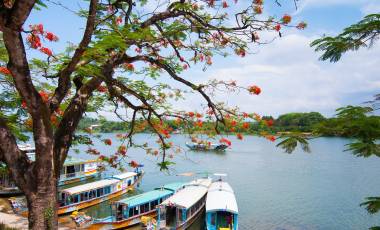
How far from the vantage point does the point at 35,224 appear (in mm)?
4172

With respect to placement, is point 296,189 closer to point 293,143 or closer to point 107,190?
point 107,190

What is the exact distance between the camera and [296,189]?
26.3 metres

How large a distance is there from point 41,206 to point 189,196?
14.6 meters

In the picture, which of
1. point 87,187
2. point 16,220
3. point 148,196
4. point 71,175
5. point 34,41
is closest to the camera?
point 34,41

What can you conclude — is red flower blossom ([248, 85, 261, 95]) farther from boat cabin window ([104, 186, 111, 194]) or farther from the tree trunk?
boat cabin window ([104, 186, 111, 194])

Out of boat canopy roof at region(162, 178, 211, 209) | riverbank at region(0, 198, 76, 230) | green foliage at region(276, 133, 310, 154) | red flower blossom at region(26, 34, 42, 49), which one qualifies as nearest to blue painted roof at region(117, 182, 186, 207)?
boat canopy roof at region(162, 178, 211, 209)

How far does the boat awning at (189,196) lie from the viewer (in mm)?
16263

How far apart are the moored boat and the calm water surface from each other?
727 mm

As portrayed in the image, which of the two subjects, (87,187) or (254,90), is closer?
(254,90)

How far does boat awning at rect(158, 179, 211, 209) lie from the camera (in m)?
16.3

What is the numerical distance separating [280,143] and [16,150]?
11.9 feet

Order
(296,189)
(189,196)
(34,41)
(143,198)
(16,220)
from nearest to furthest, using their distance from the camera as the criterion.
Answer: (34,41)
(16,220)
(189,196)
(143,198)
(296,189)

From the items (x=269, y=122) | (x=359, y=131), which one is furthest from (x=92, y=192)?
(x=359, y=131)

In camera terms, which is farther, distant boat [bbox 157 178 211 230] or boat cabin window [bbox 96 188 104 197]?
boat cabin window [bbox 96 188 104 197]
